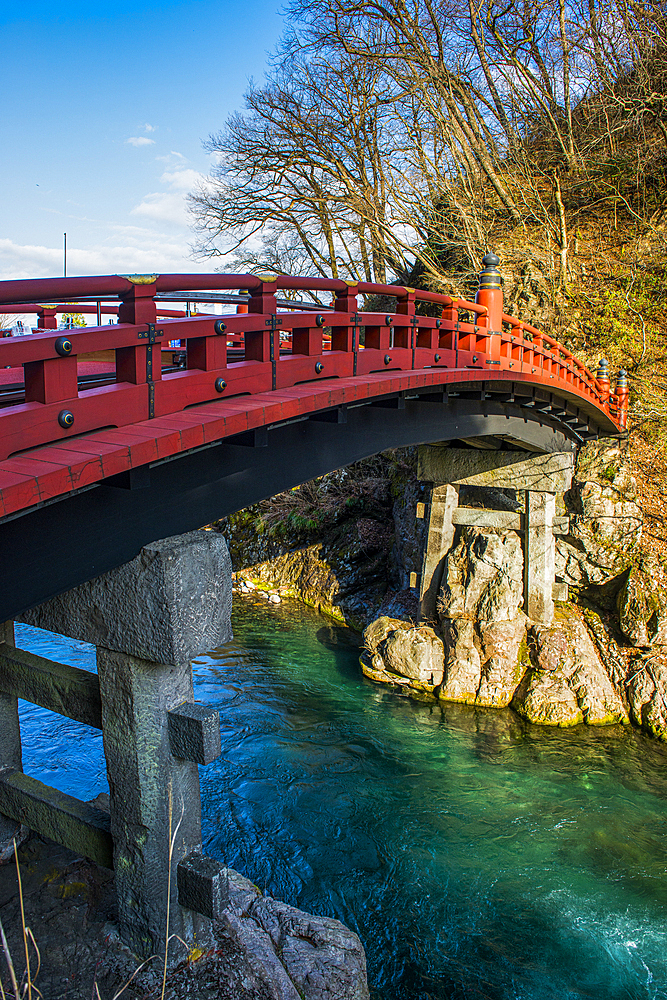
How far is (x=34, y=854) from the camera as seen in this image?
4.58m

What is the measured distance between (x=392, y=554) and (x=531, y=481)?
3.92 m

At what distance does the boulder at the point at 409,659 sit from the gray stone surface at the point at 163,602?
803 cm

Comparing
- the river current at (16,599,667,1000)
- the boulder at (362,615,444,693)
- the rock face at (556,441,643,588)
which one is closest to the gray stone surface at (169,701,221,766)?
the river current at (16,599,667,1000)

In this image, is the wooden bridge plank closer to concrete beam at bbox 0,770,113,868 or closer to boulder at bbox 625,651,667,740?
concrete beam at bbox 0,770,113,868

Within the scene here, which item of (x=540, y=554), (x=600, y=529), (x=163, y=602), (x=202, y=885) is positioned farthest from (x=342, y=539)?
(x=163, y=602)

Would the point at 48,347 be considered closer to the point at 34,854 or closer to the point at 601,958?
the point at 34,854

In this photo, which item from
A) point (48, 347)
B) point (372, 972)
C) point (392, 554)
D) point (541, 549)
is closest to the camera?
point (48, 347)

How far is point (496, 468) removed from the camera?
12.0m

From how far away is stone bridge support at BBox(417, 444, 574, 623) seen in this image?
11.7m

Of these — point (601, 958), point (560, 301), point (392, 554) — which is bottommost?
point (601, 958)

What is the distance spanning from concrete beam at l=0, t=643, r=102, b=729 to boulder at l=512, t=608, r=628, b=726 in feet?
27.8

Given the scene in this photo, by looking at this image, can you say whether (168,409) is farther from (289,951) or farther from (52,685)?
(289,951)

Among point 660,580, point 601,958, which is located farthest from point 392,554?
point 601,958

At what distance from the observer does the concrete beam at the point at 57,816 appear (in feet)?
13.4
